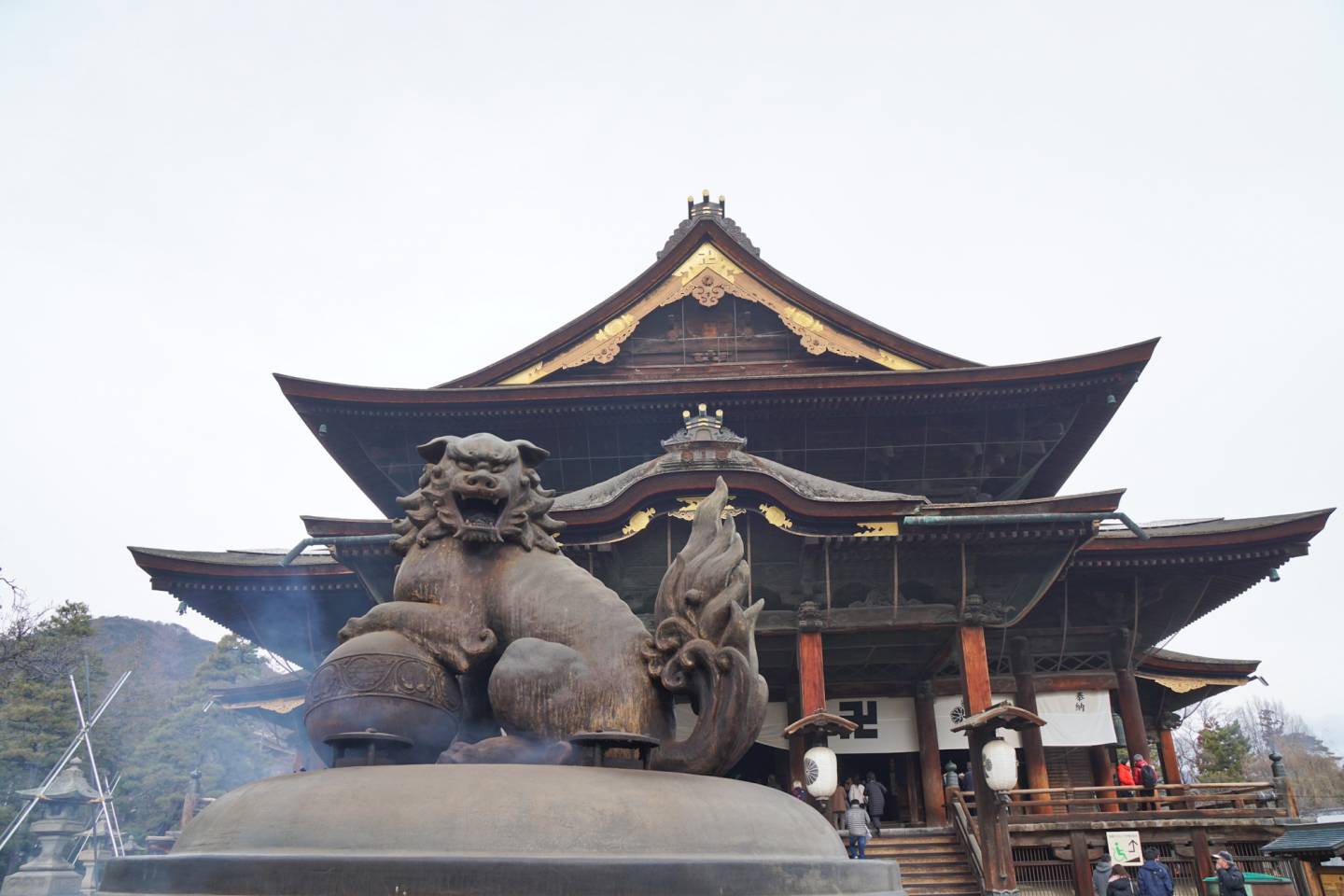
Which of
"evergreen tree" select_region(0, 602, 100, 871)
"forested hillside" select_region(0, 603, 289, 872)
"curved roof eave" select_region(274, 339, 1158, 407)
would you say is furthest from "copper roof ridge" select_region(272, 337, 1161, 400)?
"evergreen tree" select_region(0, 602, 100, 871)

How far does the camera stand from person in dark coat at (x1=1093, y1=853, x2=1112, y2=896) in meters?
9.64

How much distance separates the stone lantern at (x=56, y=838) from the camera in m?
16.1

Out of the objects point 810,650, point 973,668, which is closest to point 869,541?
point 810,650

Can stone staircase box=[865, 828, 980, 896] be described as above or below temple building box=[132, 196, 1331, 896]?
below

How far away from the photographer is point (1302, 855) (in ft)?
28.1

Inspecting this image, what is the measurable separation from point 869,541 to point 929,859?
11.8ft

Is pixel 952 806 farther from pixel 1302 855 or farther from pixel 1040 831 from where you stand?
pixel 1302 855

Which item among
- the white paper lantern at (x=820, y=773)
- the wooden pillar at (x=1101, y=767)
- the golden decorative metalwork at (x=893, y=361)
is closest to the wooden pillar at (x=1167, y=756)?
the wooden pillar at (x=1101, y=767)

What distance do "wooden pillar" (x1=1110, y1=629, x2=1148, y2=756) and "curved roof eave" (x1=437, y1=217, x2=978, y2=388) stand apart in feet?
15.3

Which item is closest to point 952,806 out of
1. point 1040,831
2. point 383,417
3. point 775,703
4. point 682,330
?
point 1040,831

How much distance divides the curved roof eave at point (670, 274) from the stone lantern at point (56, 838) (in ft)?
38.3

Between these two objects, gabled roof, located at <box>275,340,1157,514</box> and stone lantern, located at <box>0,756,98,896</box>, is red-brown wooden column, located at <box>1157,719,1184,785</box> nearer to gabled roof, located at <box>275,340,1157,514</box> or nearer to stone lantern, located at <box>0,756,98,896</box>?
gabled roof, located at <box>275,340,1157,514</box>

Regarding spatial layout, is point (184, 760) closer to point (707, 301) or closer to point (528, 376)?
point (528, 376)

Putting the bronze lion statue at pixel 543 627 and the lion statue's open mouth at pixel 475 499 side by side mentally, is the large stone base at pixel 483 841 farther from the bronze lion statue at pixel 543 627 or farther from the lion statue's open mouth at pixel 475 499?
the lion statue's open mouth at pixel 475 499
